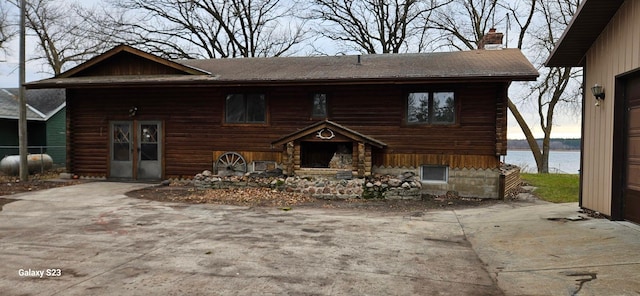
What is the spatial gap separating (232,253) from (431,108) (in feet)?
26.0

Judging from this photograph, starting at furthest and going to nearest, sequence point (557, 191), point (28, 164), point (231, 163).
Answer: point (28, 164)
point (231, 163)
point (557, 191)

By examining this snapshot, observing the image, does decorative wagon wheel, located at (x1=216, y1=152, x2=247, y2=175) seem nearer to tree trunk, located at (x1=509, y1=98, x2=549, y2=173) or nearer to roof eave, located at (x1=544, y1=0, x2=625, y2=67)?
roof eave, located at (x1=544, y1=0, x2=625, y2=67)

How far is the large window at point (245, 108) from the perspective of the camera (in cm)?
1248

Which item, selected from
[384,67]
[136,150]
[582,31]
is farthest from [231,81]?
[582,31]

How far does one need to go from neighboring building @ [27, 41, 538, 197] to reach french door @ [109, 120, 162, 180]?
3 centimetres

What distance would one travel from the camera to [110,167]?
13.6 meters

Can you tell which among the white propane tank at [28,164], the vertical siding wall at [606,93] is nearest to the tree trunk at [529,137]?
the vertical siding wall at [606,93]

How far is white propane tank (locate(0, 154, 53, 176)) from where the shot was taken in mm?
15106

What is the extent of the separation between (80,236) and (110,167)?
26.7ft

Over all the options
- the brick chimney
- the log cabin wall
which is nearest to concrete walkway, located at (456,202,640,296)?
the log cabin wall

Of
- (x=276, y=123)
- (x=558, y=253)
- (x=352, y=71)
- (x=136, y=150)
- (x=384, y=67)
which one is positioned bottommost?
(x=558, y=253)

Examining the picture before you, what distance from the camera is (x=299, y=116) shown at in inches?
479

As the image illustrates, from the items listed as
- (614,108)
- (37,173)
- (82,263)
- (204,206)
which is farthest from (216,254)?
(37,173)

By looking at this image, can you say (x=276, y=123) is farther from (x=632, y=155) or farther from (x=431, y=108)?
(x=632, y=155)
